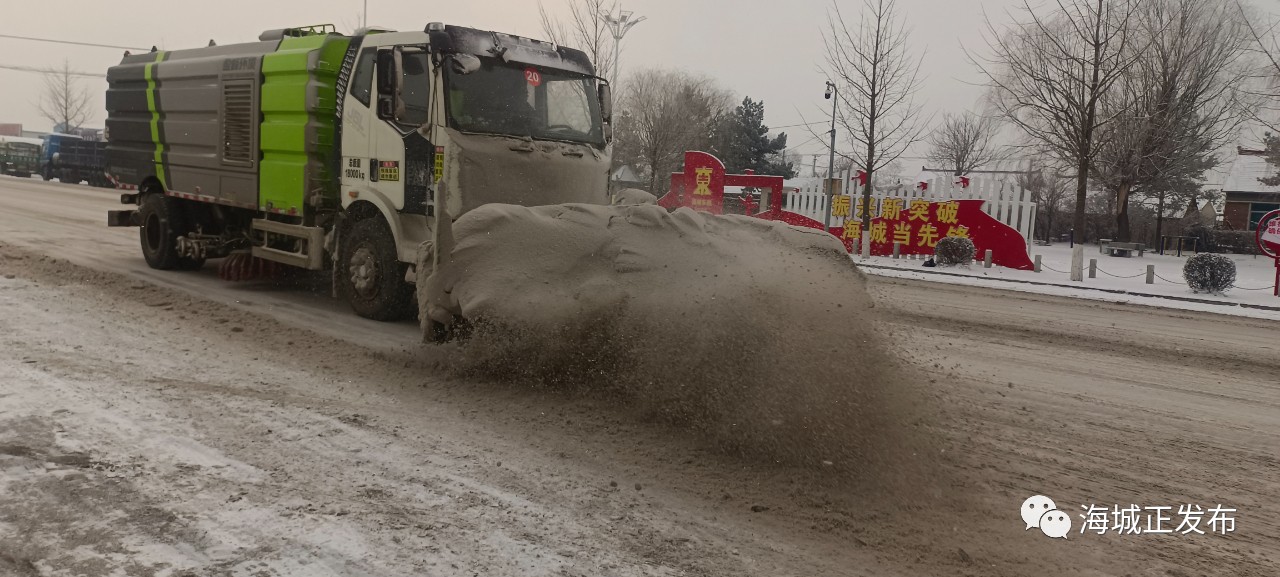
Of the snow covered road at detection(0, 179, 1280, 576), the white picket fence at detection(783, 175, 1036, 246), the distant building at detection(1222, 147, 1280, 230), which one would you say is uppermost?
the distant building at detection(1222, 147, 1280, 230)

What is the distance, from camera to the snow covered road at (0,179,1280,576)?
3.63 metres

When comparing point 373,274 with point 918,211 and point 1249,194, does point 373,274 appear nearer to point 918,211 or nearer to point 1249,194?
point 918,211

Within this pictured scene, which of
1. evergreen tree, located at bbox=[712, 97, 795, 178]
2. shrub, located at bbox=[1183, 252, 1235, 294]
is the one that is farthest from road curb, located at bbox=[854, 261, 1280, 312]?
evergreen tree, located at bbox=[712, 97, 795, 178]

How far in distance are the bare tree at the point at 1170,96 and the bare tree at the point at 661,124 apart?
792 inches

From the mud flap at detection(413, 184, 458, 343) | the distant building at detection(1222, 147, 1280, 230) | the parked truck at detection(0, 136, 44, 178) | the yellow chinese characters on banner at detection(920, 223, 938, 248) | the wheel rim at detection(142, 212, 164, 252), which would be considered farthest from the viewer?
the parked truck at detection(0, 136, 44, 178)

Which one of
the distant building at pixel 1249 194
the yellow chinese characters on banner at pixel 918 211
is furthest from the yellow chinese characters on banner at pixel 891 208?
the distant building at pixel 1249 194

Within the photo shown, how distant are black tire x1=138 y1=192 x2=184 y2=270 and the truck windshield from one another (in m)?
5.68

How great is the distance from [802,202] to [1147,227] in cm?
2385

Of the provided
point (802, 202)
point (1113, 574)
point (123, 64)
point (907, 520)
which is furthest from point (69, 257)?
point (802, 202)

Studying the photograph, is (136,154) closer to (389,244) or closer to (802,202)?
(389,244)

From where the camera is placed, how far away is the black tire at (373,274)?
8.38 m

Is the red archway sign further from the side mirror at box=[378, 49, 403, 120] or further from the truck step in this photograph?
the truck step

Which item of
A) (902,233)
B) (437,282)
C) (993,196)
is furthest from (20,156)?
(437,282)

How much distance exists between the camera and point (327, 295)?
1023 cm
